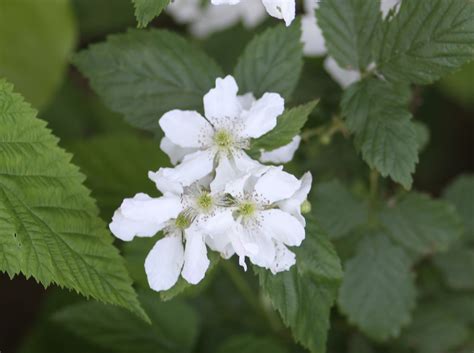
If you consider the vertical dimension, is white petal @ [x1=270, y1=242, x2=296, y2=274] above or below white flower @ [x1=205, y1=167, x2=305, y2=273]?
below

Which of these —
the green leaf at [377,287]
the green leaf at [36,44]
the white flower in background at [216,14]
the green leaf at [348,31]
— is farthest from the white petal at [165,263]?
the green leaf at [36,44]

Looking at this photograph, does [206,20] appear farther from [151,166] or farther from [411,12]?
[411,12]

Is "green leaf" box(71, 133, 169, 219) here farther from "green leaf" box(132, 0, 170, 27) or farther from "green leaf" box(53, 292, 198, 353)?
"green leaf" box(132, 0, 170, 27)

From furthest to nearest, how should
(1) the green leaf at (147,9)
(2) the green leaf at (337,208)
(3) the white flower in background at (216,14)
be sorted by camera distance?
(3) the white flower in background at (216,14)
(2) the green leaf at (337,208)
(1) the green leaf at (147,9)

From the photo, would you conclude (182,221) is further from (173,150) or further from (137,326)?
(137,326)

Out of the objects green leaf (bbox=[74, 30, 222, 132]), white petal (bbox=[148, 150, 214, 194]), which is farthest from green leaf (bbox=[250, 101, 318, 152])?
green leaf (bbox=[74, 30, 222, 132])

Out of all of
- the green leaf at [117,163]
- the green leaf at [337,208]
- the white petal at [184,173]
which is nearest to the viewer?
the white petal at [184,173]

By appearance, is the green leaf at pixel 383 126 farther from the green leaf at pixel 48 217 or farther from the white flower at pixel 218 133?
the green leaf at pixel 48 217
